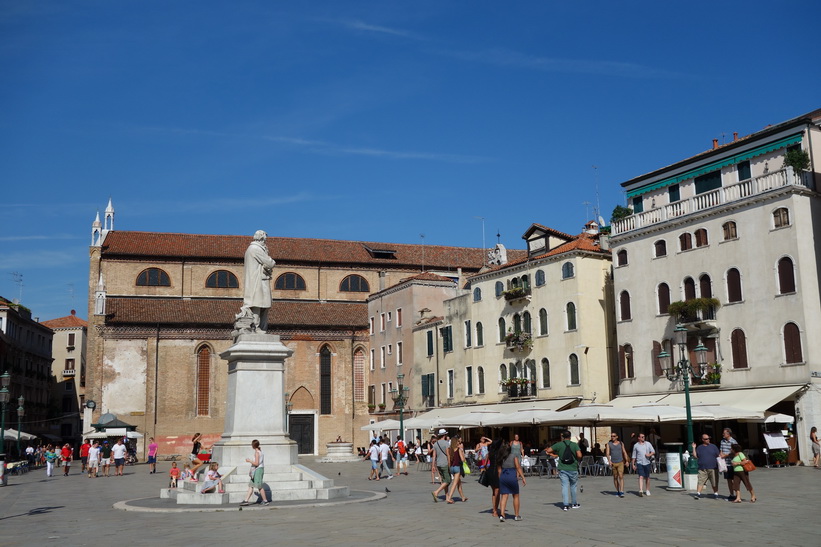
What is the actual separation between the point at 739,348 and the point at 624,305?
692 centimetres

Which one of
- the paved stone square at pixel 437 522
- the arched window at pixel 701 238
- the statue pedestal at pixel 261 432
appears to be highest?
the arched window at pixel 701 238

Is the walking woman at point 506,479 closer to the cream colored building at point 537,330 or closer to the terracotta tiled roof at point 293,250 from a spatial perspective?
the cream colored building at point 537,330

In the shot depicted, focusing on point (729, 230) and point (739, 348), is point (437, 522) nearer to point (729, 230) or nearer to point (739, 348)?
point (739, 348)

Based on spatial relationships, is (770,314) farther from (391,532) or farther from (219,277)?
(219,277)

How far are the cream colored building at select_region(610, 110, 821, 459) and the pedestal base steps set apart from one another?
19111 mm

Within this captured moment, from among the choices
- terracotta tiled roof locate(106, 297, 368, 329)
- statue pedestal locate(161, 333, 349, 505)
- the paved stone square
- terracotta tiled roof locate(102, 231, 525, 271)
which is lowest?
the paved stone square

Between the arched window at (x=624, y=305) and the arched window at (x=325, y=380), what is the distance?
97.5 feet

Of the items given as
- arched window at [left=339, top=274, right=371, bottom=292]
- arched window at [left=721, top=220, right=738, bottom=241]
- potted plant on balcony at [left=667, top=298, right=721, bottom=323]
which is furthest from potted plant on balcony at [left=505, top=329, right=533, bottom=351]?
arched window at [left=339, top=274, right=371, bottom=292]

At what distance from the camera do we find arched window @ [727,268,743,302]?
34406mm

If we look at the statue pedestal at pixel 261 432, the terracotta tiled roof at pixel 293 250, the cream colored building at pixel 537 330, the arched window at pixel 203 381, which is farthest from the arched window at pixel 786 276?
the arched window at pixel 203 381

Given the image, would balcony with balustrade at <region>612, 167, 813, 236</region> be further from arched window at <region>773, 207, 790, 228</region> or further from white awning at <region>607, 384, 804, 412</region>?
white awning at <region>607, 384, 804, 412</region>

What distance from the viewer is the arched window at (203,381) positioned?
61438 millimetres

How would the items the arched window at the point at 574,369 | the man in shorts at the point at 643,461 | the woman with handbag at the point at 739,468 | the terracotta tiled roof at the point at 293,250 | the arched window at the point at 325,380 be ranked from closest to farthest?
the woman with handbag at the point at 739,468, the man in shorts at the point at 643,461, the arched window at the point at 574,369, the arched window at the point at 325,380, the terracotta tiled roof at the point at 293,250

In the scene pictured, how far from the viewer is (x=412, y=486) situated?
2678cm
